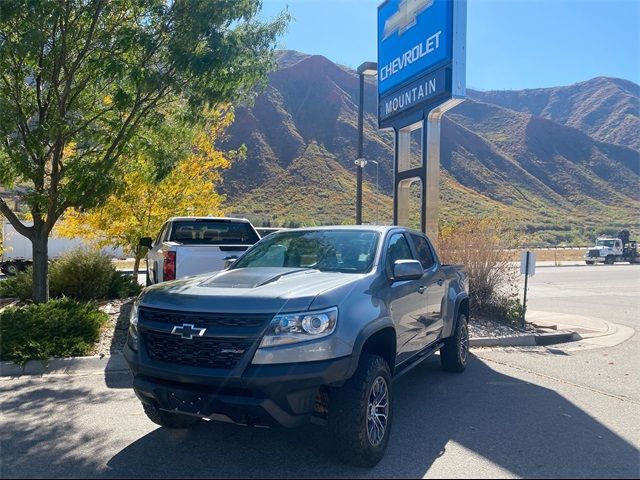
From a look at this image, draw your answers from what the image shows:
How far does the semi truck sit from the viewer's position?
38.7 metres

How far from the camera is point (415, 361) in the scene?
5.32 m

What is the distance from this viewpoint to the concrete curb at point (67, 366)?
6484 millimetres

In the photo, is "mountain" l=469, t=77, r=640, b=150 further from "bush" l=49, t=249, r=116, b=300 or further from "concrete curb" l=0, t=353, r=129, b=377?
"concrete curb" l=0, t=353, r=129, b=377

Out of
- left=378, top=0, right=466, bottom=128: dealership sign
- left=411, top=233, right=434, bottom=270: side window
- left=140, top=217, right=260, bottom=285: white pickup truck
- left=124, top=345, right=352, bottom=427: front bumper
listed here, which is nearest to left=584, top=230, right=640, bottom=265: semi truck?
left=378, top=0, right=466, bottom=128: dealership sign

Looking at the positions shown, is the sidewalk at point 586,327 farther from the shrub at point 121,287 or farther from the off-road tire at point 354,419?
the shrub at point 121,287

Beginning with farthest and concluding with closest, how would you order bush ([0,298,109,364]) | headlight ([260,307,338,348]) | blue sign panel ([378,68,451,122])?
blue sign panel ([378,68,451,122]) → bush ([0,298,109,364]) → headlight ([260,307,338,348])

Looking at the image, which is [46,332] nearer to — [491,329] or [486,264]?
[491,329]

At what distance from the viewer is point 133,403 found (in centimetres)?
544

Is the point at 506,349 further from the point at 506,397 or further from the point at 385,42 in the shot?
the point at 385,42

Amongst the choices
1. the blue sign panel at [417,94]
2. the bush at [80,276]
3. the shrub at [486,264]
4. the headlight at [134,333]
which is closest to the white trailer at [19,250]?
the bush at [80,276]

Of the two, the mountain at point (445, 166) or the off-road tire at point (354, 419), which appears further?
the mountain at point (445, 166)

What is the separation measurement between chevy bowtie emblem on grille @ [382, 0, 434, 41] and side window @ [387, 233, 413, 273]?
5559mm

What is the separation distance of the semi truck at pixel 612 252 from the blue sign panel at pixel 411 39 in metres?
32.8

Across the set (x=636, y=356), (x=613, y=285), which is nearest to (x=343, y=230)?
(x=636, y=356)
